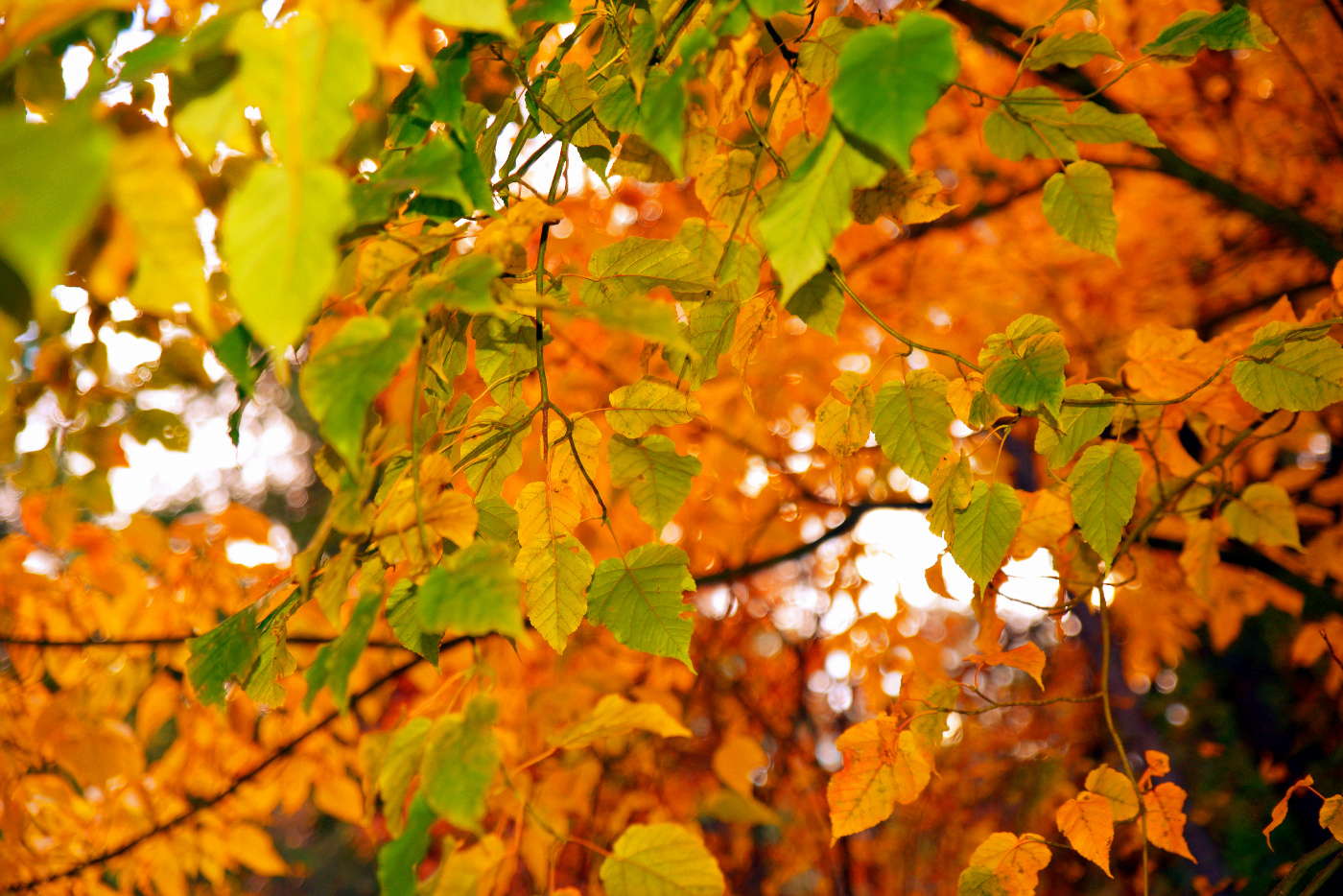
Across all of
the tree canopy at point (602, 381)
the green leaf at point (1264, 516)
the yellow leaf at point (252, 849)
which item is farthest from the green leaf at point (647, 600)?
the yellow leaf at point (252, 849)

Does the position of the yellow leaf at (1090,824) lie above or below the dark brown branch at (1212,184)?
below

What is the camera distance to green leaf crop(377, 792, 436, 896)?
540mm

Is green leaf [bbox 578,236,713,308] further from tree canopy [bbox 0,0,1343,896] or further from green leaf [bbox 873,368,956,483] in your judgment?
green leaf [bbox 873,368,956,483]

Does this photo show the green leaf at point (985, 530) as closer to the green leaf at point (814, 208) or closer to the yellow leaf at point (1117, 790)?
the yellow leaf at point (1117, 790)

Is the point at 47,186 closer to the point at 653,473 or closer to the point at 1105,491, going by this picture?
the point at 653,473

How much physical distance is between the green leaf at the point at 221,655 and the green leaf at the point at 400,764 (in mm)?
241

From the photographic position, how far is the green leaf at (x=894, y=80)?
48 cm

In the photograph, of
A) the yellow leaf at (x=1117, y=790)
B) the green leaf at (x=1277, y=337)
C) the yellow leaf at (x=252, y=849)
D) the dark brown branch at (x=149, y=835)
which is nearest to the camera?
the green leaf at (x=1277, y=337)

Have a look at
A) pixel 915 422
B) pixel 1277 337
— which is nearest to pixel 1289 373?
pixel 1277 337

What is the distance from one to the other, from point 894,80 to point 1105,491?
626 millimetres

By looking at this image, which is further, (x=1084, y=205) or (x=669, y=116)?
(x=1084, y=205)

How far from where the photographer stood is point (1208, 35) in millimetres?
845

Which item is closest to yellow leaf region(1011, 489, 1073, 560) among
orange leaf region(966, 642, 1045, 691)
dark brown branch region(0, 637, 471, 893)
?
orange leaf region(966, 642, 1045, 691)

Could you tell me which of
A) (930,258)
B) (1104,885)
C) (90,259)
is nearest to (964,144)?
(930,258)
